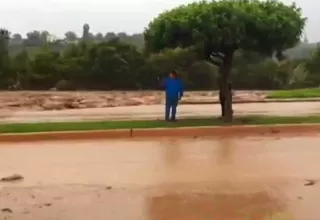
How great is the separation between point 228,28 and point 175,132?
2.90 meters

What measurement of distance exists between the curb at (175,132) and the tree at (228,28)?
1938mm

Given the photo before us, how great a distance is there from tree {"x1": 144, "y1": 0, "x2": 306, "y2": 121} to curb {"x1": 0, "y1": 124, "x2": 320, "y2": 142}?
1938 millimetres

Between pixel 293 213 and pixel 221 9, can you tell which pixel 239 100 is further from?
pixel 293 213

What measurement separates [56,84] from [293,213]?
130 feet

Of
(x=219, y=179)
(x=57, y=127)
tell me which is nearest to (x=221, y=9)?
(x=57, y=127)

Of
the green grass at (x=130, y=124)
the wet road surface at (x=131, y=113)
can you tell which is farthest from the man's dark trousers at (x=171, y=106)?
the wet road surface at (x=131, y=113)

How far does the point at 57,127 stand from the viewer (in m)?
16.5

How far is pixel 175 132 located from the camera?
15852 mm

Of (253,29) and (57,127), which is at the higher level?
(253,29)

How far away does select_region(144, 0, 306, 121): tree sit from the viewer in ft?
54.4

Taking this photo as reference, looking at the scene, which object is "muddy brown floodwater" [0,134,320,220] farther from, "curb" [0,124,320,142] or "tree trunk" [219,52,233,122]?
"tree trunk" [219,52,233,122]

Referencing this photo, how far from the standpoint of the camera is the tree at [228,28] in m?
16.6

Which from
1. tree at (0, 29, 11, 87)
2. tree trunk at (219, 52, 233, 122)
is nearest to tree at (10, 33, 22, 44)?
tree at (0, 29, 11, 87)

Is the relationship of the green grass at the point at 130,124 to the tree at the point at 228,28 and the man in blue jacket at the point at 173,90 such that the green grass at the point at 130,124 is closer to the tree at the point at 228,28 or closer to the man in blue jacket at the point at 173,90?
the man in blue jacket at the point at 173,90
